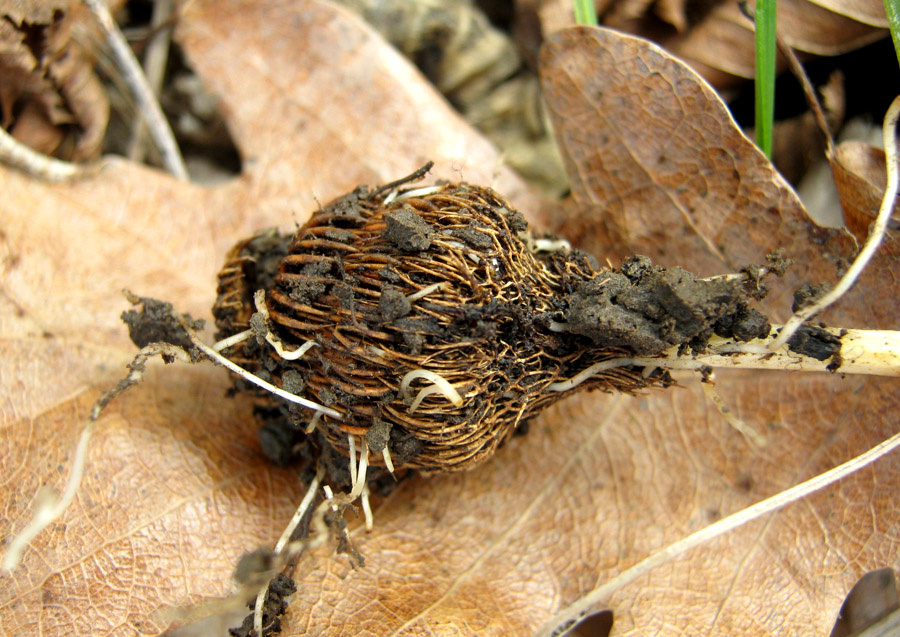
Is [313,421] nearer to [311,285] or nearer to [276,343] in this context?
[276,343]

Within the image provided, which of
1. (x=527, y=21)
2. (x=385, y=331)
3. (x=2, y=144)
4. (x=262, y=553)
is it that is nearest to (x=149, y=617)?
(x=262, y=553)

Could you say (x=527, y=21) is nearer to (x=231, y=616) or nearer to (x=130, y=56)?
(x=130, y=56)

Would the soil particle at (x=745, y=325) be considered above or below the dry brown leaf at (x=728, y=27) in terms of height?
below

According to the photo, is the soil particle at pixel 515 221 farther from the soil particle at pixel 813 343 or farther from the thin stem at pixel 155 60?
the thin stem at pixel 155 60

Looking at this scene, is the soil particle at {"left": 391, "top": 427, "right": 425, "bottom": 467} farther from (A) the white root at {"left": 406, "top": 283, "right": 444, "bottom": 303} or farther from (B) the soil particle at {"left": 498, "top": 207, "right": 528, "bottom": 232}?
(B) the soil particle at {"left": 498, "top": 207, "right": 528, "bottom": 232}

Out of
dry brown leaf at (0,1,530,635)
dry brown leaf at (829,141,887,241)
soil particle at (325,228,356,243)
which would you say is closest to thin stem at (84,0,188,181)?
dry brown leaf at (0,1,530,635)

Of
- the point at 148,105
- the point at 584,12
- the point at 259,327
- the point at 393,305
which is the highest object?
the point at 584,12

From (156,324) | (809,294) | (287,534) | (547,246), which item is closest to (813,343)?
(809,294)

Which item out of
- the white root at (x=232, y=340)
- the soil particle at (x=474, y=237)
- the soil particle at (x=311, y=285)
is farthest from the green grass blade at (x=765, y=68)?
the white root at (x=232, y=340)
